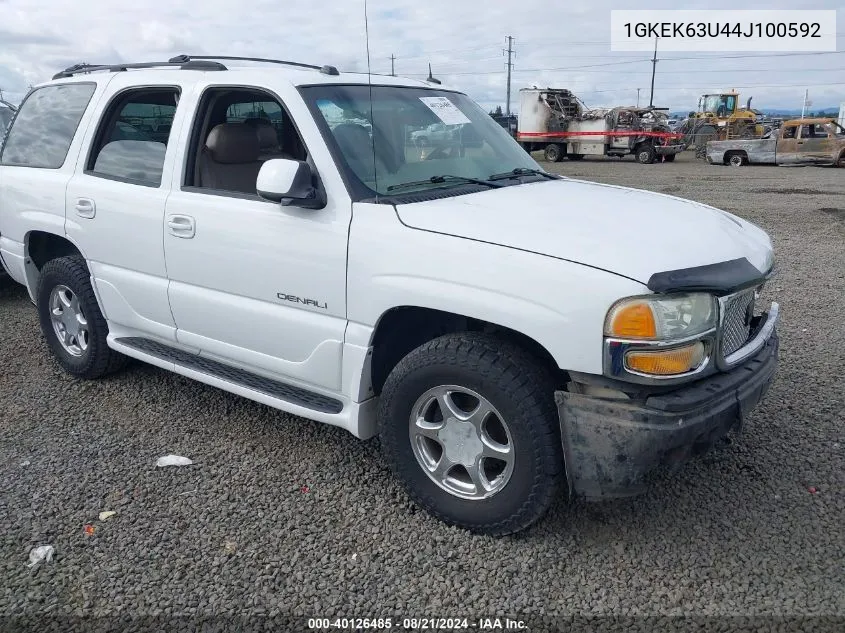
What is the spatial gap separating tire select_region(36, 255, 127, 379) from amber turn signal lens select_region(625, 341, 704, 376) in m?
3.40

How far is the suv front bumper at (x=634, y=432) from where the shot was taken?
8.26ft

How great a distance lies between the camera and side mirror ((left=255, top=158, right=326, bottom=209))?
9.80 ft

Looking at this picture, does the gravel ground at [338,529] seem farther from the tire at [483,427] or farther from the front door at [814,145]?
the front door at [814,145]

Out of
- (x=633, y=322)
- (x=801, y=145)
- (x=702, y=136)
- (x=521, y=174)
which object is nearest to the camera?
(x=633, y=322)

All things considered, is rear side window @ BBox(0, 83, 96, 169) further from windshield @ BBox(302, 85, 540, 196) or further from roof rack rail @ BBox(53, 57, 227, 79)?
windshield @ BBox(302, 85, 540, 196)

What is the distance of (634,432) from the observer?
98.5 inches

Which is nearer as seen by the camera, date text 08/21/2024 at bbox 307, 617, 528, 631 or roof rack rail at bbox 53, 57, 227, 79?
date text 08/21/2024 at bbox 307, 617, 528, 631

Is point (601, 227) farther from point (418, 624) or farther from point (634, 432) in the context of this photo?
point (418, 624)

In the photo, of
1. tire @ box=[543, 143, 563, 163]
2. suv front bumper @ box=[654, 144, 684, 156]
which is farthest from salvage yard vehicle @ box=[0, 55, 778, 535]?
tire @ box=[543, 143, 563, 163]

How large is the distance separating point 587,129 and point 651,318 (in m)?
29.1

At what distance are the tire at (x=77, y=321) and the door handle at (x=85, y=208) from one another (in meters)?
0.40

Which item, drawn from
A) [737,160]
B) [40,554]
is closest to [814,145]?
[737,160]

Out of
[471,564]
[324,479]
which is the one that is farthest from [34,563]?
[471,564]

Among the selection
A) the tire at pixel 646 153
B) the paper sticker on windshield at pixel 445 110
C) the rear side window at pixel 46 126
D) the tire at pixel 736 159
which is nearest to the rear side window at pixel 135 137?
the rear side window at pixel 46 126
